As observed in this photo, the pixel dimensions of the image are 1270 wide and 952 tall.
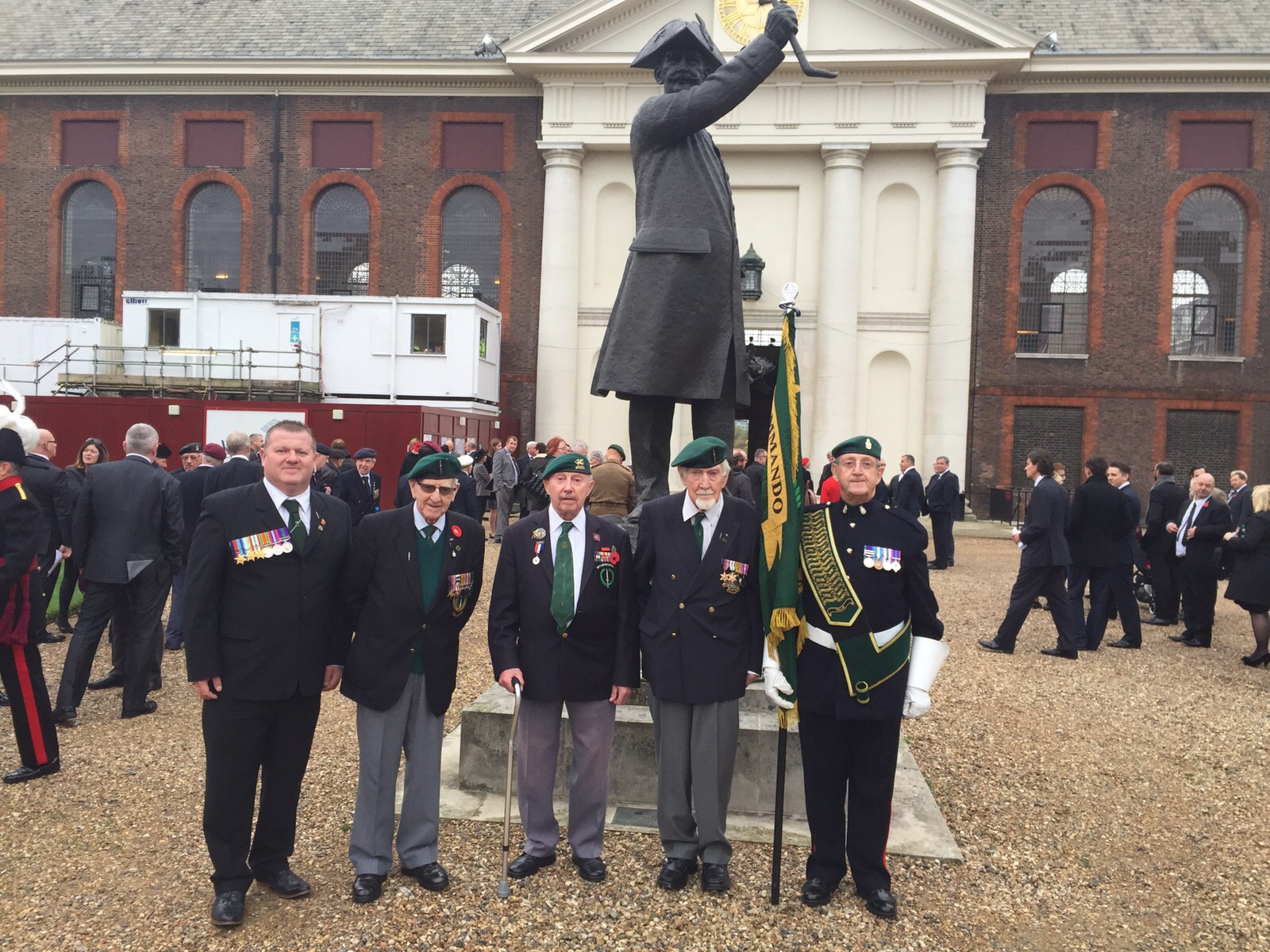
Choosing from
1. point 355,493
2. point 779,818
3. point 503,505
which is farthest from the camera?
point 503,505

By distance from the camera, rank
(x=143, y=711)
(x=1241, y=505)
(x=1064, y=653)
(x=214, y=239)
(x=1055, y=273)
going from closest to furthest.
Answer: (x=143, y=711)
(x=1064, y=653)
(x=1241, y=505)
(x=1055, y=273)
(x=214, y=239)

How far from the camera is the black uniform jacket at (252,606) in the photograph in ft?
12.3

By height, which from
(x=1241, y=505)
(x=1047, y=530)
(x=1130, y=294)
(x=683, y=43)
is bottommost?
(x=1047, y=530)

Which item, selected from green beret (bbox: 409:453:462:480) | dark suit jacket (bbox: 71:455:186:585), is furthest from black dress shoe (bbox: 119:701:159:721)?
green beret (bbox: 409:453:462:480)

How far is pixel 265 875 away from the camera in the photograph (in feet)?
13.3

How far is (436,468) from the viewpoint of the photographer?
13.0 feet

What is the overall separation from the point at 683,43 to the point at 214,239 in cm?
2630

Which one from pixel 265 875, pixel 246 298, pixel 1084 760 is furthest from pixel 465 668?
pixel 246 298

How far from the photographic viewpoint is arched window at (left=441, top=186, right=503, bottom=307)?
26719mm

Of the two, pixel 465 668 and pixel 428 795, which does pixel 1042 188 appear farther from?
pixel 428 795

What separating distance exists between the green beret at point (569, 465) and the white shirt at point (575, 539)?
18cm

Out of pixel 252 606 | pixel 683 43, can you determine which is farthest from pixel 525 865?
pixel 683 43

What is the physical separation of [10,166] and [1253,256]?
1379 inches

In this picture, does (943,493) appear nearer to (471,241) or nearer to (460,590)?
(460,590)
